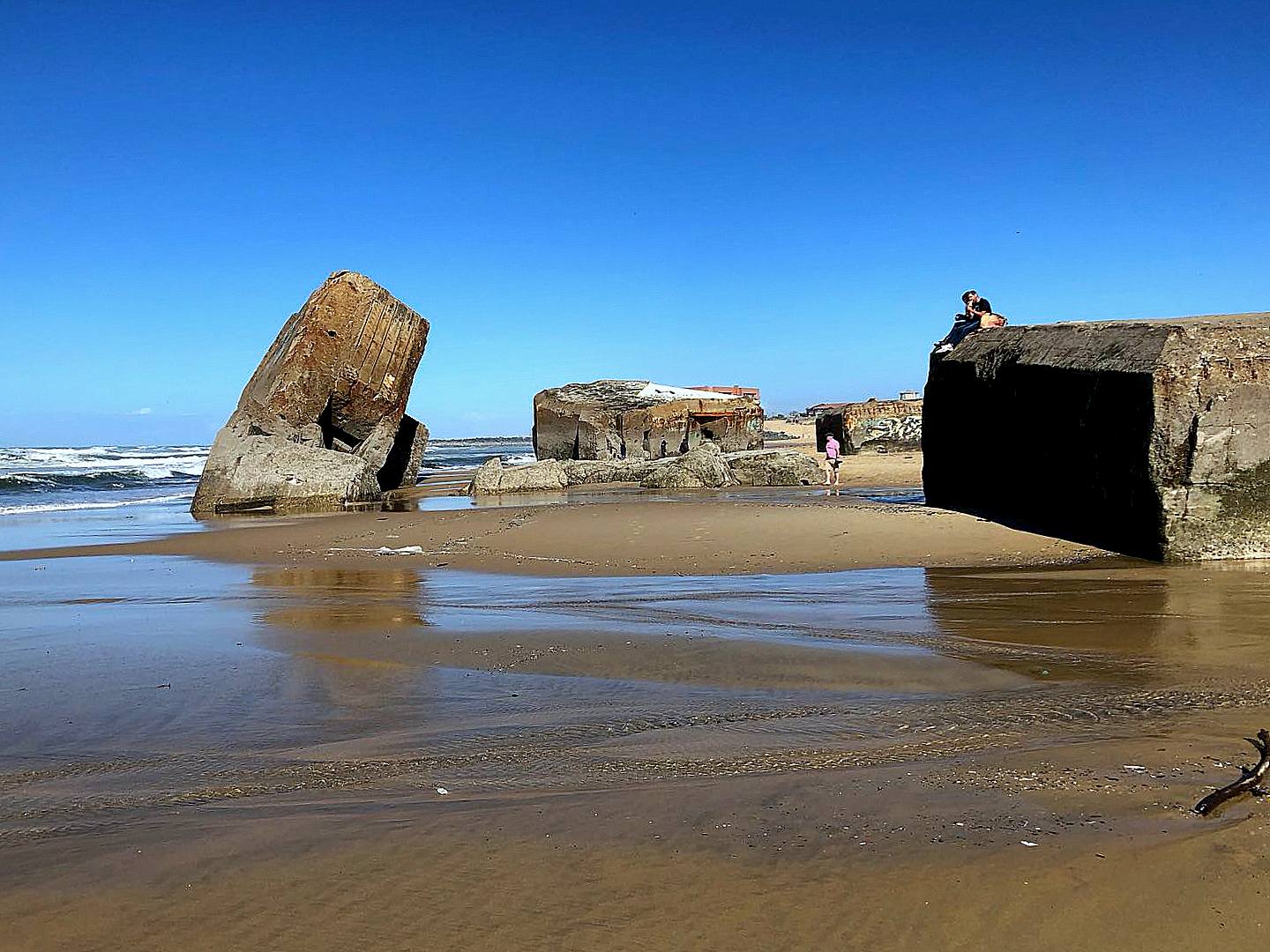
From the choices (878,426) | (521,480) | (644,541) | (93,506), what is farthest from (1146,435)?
(878,426)

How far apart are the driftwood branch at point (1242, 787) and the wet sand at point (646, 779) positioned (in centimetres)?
4

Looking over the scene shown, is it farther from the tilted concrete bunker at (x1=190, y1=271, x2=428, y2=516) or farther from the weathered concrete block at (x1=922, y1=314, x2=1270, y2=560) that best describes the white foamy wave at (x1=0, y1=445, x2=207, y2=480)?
the weathered concrete block at (x1=922, y1=314, x2=1270, y2=560)

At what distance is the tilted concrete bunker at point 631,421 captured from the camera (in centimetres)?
1962

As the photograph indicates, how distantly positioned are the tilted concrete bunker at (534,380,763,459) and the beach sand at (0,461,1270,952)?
46.4 ft

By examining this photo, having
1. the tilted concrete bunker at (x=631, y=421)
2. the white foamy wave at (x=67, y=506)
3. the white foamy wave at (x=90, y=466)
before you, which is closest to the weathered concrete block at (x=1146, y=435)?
the tilted concrete bunker at (x=631, y=421)

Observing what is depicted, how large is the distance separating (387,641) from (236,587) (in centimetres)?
239

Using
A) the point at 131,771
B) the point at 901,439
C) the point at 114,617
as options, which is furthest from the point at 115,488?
the point at 131,771

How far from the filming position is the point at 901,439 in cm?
2264

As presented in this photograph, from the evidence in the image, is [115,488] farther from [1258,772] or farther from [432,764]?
[1258,772]

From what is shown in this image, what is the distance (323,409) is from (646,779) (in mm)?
12718

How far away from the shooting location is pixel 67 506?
52.1 feet

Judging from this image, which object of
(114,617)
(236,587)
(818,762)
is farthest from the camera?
(236,587)

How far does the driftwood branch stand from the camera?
2.00m

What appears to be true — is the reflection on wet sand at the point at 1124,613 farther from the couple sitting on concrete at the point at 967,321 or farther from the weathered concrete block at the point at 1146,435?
the couple sitting on concrete at the point at 967,321
